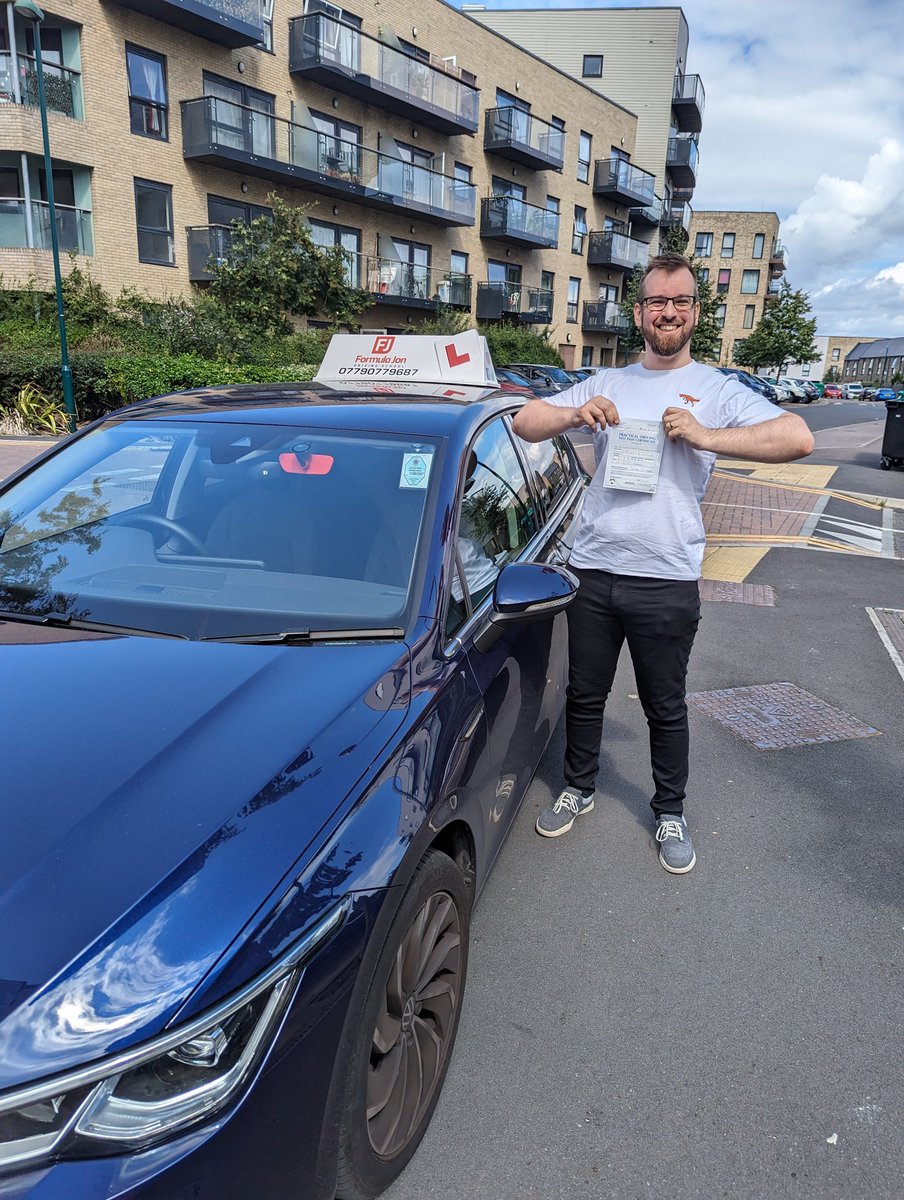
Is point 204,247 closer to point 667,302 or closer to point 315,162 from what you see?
point 315,162

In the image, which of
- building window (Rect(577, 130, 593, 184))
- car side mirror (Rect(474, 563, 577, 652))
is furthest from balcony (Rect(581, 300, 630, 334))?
car side mirror (Rect(474, 563, 577, 652))

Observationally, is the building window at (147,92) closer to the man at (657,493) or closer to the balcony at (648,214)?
the man at (657,493)

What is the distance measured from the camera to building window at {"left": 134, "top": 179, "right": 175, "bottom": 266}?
21.1 meters

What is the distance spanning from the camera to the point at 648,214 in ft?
151

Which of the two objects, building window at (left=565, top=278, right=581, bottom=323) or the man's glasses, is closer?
the man's glasses

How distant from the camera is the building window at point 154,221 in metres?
21.1

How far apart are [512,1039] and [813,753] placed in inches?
98.6

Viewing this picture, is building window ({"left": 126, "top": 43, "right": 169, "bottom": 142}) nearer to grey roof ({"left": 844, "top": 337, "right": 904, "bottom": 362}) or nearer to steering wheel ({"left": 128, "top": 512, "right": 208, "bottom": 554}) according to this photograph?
steering wheel ({"left": 128, "top": 512, "right": 208, "bottom": 554})

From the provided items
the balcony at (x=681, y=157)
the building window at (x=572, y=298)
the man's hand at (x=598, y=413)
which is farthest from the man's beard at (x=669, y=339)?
the balcony at (x=681, y=157)

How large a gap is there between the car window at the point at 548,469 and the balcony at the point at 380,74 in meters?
24.0

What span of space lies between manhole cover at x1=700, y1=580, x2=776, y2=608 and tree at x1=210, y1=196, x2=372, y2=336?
1566cm

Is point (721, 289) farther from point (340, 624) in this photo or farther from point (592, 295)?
point (340, 624)

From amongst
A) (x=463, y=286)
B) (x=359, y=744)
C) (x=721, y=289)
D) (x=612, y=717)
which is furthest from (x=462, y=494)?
(x=721, y=289)

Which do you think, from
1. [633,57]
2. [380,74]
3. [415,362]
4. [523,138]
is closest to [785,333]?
[633,57]
